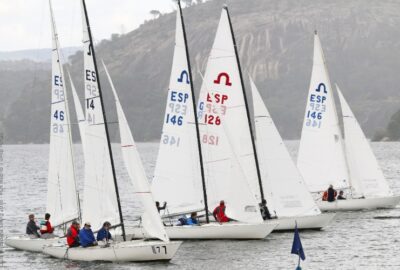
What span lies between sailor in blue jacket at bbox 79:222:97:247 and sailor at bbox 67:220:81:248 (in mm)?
434

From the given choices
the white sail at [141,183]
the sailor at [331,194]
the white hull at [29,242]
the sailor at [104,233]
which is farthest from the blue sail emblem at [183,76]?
the sailor at [331,194]

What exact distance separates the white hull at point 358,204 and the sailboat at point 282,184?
8.07 metres

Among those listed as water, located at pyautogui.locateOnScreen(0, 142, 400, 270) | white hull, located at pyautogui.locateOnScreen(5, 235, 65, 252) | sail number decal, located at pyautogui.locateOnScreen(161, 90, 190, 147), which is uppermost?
sail number decal, located at pyautogui.locateOnScreen(161, 90, 190, 147)

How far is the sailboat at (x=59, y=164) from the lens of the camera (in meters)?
37.6

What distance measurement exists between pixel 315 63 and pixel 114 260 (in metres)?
20.0

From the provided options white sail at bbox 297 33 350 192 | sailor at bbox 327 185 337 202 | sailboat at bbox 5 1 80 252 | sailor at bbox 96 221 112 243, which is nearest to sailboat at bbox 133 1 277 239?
sailboat at bbox 5 1 80 252

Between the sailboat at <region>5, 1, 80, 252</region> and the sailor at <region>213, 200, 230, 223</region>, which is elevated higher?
the sailboat at <region>5, 1, 80, 252</region>

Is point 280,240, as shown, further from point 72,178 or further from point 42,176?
point 42,176

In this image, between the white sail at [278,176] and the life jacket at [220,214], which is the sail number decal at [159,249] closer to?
the life jacket at [220,214]

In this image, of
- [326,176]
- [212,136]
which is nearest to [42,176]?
[326,176]

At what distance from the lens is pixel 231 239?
38.4m

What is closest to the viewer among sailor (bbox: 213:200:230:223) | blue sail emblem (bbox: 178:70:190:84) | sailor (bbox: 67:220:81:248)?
sailor (bbox: 67:220:81:248)

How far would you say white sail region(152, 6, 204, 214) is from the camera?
131ft

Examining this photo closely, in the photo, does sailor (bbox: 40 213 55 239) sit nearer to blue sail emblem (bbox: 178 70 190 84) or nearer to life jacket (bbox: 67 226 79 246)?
life jacket (bbox: 67 226 79 246)
